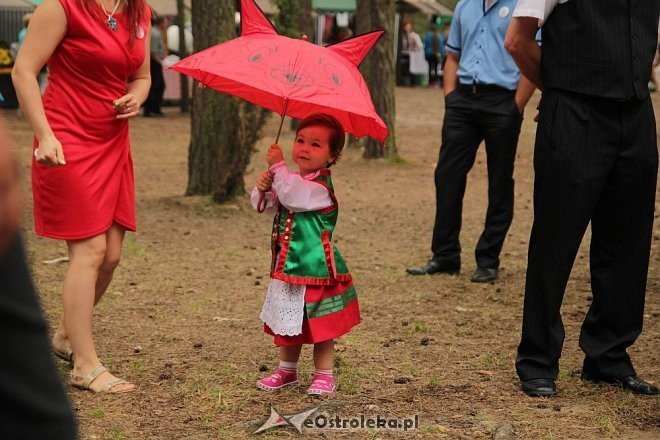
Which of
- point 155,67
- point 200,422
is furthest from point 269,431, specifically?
point 155,67

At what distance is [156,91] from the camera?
22984 millimetres

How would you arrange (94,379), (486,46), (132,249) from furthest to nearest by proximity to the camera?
(132,249), (486,46), (94,379)

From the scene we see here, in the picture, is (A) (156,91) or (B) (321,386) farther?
(A) (156,91)

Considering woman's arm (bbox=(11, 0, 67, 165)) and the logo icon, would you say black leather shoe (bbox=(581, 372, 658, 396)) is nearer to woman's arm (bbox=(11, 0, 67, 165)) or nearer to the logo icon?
the logo icon

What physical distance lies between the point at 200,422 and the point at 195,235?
16.2 ft

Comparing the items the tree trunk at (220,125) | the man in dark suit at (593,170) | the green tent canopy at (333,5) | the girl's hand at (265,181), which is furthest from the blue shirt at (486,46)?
the green tent canopy at (333,5)

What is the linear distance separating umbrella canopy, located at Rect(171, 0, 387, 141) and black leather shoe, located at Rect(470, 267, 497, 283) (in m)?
2.91

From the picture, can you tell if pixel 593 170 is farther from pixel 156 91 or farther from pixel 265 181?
pixel 156 91

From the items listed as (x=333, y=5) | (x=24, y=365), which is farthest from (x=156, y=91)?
(x=24, y=365)

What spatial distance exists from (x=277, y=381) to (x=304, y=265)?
1.96 feet

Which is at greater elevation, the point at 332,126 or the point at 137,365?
the point at 332,126

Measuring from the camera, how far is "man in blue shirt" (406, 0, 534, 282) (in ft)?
24.5

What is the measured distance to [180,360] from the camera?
5.54 metres

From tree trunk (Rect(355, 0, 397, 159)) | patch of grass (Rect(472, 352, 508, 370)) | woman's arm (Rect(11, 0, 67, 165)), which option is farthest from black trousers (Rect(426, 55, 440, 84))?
woman's arm (Rect(11, 0, 67, 165))
